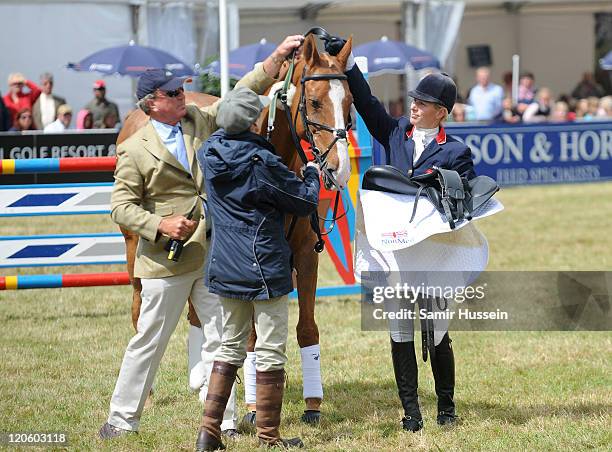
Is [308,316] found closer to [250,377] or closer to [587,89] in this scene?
[250,377]

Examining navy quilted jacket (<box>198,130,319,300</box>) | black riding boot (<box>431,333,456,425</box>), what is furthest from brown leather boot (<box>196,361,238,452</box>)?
black riding boot (<box>431,333,456,425</box>)

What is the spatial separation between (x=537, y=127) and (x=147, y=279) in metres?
11.2

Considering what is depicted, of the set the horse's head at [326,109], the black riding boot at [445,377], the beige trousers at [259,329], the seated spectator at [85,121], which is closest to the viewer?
the beige trousers at [259,329]

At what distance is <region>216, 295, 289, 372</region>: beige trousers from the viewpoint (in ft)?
17.5

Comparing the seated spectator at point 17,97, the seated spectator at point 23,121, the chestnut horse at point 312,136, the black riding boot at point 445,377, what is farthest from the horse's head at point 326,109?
the seated spectator at point 17,97

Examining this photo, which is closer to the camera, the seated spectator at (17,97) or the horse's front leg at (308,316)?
the horse's front leg at (308,316)

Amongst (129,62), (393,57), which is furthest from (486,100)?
(129,62)

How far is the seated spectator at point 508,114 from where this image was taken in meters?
20.9

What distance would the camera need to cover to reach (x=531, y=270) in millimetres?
11539

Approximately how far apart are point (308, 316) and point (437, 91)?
1.66 metres

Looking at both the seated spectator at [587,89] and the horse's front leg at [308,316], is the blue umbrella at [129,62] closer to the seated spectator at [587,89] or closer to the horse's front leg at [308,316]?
the seated spectator at [587,89]

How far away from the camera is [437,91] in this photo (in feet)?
18.7

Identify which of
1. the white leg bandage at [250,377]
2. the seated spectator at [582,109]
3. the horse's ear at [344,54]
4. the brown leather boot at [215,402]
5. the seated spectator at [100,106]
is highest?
the horse's ear at [344,54]

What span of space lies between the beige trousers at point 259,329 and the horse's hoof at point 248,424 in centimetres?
78
